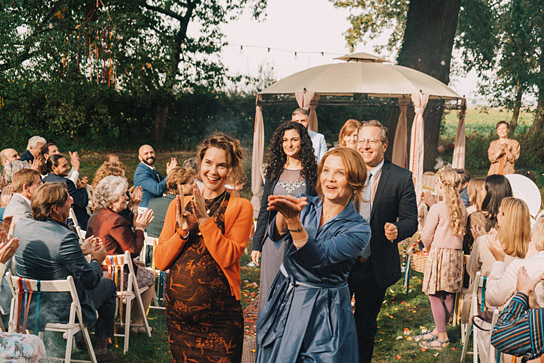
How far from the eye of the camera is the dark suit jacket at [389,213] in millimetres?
3992

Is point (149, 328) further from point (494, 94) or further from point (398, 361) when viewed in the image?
point (494, 94)

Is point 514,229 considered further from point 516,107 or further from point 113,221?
point 516,107

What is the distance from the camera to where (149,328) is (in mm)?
5281

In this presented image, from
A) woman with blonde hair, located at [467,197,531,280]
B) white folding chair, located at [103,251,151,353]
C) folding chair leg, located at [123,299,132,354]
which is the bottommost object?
folding chair leg, located at [123,299,132,354]

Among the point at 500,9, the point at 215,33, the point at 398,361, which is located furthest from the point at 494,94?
the point at 398,361

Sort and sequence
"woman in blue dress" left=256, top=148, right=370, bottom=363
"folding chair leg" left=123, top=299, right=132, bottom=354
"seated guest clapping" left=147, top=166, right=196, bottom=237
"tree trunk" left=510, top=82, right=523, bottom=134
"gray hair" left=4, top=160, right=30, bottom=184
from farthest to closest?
"tree trunk" left=510, top=82, right=523, bottom=134 → "gray hair" left=4, top=160, right=30, bottom=184 → "seated guest clapping" left=147, top=166, right=196, bottom=237 → "folding chair leg" left=123, top=299, right=132, bottom=354 → "woman in blue dress" left=256, top=148, right=370, bottom=363

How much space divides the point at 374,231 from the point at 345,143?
2.20 meters

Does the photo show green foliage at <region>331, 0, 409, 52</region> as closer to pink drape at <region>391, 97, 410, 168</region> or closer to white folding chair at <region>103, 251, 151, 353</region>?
pink drape at <region>391, 97, 410, 168</region>

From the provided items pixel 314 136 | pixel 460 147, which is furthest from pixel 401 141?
pixel 314 136

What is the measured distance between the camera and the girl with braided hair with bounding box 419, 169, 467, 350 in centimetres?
512

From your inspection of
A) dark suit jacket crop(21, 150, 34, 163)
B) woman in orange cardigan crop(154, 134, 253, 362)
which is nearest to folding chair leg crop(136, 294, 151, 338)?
woman in orange cardigan crop(154, 134, 253, 362)

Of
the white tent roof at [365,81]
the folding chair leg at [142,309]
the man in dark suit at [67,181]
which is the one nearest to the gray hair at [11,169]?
the man in dark suit at [67,181]

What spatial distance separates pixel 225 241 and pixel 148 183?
3830 mm

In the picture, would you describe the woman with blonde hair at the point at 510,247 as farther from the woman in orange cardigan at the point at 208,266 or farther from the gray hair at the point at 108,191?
the gray hair at the point at 108,191
